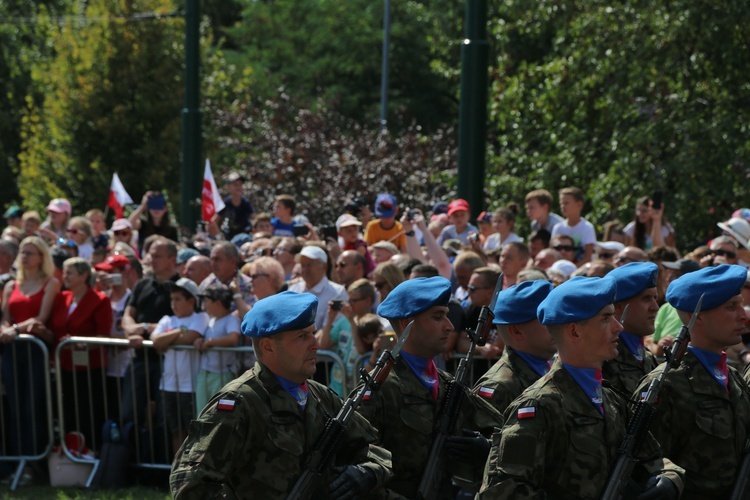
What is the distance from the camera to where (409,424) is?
582cm

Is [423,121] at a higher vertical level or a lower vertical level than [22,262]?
lower

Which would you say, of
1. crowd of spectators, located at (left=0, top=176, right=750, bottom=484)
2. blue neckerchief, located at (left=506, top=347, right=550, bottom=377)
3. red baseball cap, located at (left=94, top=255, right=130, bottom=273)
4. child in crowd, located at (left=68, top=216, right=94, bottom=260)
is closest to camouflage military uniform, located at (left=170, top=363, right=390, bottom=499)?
blue neckerchief, located at (left=506, top=347, right=550, bottom=377)

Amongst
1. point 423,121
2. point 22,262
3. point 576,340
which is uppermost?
point 576,340

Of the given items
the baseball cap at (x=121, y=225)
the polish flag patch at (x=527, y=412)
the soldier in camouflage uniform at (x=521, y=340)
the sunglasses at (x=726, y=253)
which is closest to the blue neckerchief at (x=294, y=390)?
the polish flag patch at (x=527, y=412)

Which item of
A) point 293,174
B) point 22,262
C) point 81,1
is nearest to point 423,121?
point 81,1

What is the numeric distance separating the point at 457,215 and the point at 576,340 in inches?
282

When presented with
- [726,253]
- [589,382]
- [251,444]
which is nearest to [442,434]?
[589,382]

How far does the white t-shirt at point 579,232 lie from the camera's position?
1195 centimetres

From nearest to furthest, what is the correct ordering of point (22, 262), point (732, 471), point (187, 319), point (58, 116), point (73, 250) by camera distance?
point (732, 471) → point (187, 319) → point (22, 262) → point (73, 250) → point (58, 116)

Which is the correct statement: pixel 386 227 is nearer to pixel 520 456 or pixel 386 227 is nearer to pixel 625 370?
pixel 625 370

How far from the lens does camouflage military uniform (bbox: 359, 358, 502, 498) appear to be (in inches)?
229

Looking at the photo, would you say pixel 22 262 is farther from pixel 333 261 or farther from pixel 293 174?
pixel 293 174

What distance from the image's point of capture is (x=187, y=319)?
10.2 m

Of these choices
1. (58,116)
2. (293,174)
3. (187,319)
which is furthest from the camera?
(58,116)
